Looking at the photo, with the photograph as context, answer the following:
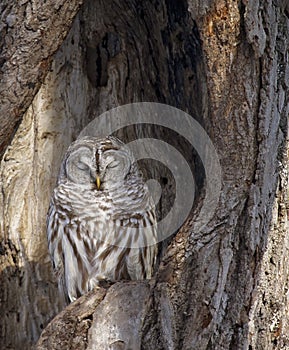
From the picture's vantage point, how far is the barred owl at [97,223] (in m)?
4.98

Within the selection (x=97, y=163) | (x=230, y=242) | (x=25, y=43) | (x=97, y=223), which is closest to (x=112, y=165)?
(x=97, y=163)

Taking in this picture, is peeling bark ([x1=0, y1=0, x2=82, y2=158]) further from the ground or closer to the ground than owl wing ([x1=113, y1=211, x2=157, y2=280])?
further from the ground

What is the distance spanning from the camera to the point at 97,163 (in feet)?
16.6

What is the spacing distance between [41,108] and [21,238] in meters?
0.80

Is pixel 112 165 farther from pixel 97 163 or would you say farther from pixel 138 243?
pixel 138 243

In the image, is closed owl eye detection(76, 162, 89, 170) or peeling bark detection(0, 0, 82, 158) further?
closed owl eye detection(76, 162, 89, 170)

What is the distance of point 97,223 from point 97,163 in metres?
0.35

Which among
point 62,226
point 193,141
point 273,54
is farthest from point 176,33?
point 62,226

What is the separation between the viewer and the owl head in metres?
5.06

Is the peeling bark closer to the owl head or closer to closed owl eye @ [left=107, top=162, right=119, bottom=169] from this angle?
the owl head

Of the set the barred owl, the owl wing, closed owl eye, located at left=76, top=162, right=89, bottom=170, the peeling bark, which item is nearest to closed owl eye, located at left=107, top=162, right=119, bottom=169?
the barred owl

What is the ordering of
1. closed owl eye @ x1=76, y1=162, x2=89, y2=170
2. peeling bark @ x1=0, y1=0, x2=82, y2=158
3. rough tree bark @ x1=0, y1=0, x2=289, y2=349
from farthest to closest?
closed owl eye @ x1=76, y1=162, x2=89, y2=170
peeling bark @ x1=0, y1=0, x2=82, y2=158
rough tree bark @ x1=0, y1=0, x2=289, y2=349

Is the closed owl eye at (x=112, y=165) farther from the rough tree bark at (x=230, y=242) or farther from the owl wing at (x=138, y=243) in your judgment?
the rough tree bark at (x=230, y=242)

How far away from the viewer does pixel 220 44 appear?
13.7 feet
